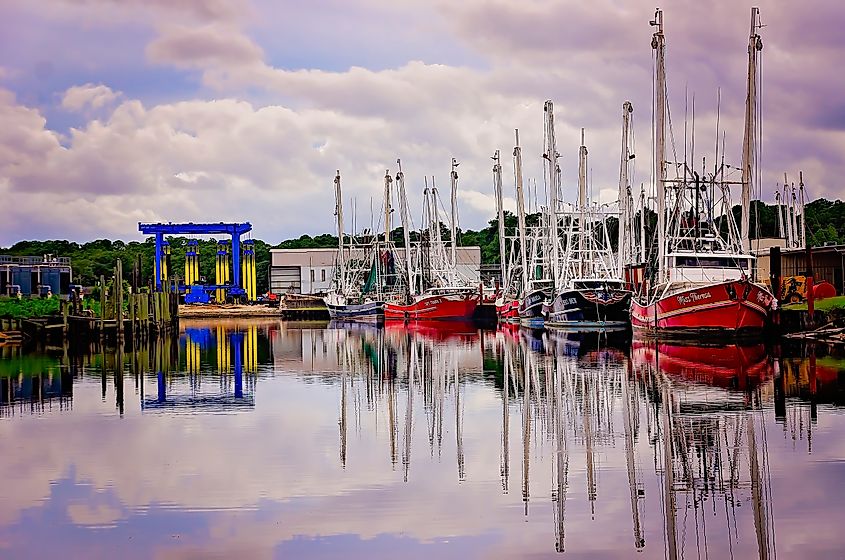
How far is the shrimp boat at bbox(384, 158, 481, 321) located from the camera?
8356cm

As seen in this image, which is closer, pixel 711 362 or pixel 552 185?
pixel 711 362

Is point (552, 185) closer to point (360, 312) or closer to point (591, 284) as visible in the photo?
point (591, 284)

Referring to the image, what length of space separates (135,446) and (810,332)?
32.2m

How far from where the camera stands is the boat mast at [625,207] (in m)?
67.2

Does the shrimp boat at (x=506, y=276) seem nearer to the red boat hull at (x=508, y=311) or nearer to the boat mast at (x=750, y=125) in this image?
the red boat hull at (x=508, y=311)

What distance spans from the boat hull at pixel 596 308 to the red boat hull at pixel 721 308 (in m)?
14.3

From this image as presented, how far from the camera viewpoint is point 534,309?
71062 mm

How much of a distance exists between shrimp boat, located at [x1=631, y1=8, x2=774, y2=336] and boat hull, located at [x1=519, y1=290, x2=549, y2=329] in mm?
15294

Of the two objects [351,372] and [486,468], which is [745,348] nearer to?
[351,372]

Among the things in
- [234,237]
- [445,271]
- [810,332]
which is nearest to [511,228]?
[234,237]

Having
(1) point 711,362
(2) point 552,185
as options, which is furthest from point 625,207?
(1) point 711,362

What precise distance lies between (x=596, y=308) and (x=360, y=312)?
125 ft

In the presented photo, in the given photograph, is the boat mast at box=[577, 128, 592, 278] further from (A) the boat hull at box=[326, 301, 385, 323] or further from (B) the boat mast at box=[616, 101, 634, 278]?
(A) the boat hull at box=[326, 301, 385, 323]

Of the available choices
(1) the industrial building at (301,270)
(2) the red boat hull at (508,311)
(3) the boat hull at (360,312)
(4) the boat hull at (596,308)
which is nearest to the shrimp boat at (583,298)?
(4) the boat hull at (596,308)
